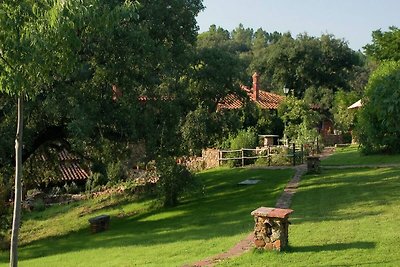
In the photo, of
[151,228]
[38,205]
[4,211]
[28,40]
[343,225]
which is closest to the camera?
[28,40]

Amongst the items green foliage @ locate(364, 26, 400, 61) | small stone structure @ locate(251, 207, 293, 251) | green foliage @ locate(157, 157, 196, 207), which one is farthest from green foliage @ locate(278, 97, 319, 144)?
small stone structure @ locate(251, 207, 293, 251)

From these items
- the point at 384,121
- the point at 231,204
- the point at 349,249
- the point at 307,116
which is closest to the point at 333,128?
the point at 307,116

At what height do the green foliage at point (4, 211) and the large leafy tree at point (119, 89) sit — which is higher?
the large leafy tree at point (119, 89)

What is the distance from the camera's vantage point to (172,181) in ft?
61.3

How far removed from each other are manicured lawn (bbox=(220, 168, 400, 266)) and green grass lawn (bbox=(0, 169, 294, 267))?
54.4 inches

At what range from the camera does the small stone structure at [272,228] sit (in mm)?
9633

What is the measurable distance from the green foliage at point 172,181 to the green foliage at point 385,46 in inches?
730

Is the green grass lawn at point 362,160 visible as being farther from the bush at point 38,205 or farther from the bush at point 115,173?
the bush at point 38,205

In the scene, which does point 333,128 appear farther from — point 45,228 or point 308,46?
point 45,228

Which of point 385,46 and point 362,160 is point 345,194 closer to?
point 362,160

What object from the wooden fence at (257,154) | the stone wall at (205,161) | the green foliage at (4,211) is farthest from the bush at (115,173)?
the wooden fence at (257,154)

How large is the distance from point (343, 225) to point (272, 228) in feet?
9.18

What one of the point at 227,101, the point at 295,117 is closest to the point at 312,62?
the point at 295,117

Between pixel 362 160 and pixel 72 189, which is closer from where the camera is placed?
pixel 362 160
